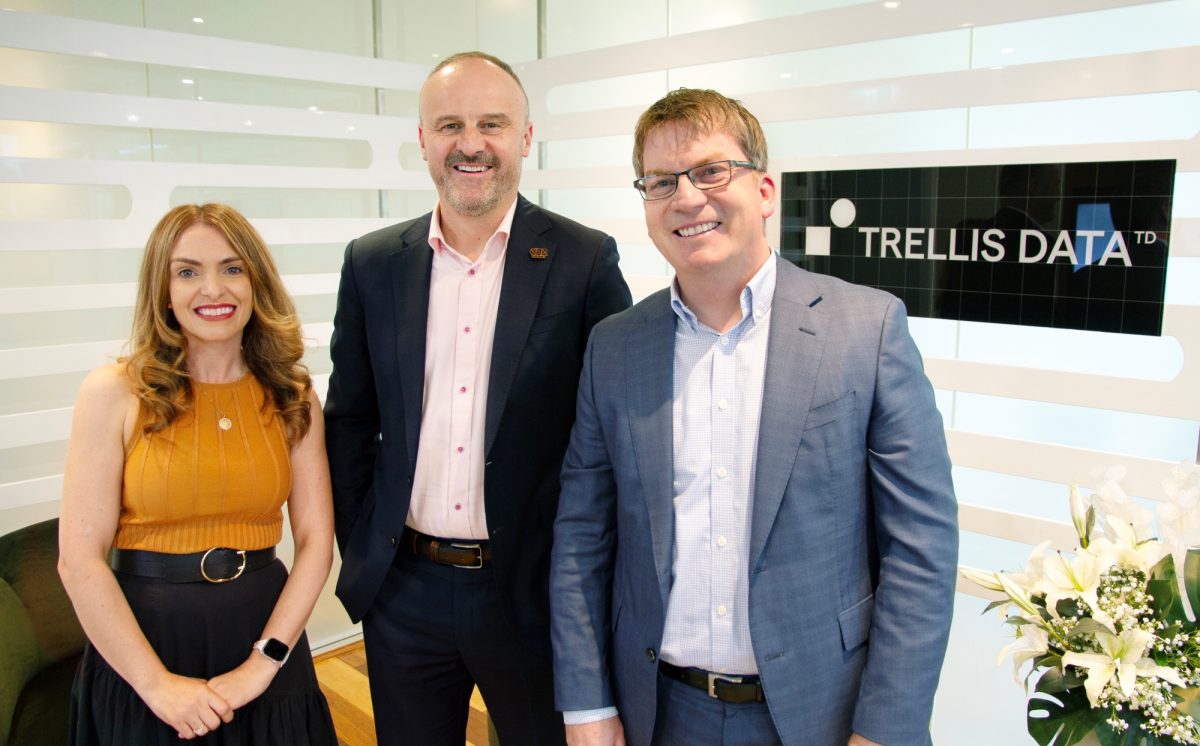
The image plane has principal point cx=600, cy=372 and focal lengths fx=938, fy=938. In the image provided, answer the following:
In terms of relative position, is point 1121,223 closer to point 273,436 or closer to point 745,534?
point 745,534

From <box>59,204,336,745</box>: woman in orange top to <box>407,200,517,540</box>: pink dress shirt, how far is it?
1.01ft

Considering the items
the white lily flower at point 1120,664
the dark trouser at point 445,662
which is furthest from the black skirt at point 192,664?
the white lily flower at point 1120,664

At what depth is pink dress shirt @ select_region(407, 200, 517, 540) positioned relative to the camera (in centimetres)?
218

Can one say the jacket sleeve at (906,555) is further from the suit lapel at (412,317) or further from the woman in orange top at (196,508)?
the woman in orange top at (196,508)

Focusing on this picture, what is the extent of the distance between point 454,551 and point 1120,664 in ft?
4.52

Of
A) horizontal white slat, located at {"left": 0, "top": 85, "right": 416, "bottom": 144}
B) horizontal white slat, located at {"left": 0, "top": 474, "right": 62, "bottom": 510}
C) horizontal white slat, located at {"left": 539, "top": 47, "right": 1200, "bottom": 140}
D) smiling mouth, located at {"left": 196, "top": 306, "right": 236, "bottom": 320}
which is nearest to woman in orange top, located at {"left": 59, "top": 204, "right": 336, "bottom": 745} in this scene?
smiling mouth, located at {"left": 196, "top": 306, "right": 236, "bottom": 320}

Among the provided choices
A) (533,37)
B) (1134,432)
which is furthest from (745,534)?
(533,37)

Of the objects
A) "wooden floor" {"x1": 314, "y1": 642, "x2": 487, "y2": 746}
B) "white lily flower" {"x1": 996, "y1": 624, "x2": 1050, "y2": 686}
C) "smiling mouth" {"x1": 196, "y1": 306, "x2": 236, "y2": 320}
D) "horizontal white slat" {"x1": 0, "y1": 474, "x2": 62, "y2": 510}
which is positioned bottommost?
"wooden floor" {"x1": 314, "y1": 642, "x2": 487, "y2": 746}

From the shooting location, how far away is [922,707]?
5.16 feet

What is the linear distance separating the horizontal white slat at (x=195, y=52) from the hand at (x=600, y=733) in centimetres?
292

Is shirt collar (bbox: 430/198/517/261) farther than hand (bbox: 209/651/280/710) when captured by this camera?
Yes

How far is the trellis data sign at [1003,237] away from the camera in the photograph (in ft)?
7.93

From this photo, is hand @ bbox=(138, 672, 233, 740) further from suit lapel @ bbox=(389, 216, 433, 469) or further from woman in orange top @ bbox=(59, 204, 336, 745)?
suit lapel @ bbox=(389, 216, 433, 469)

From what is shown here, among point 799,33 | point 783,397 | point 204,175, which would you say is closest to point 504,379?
point 783,397
